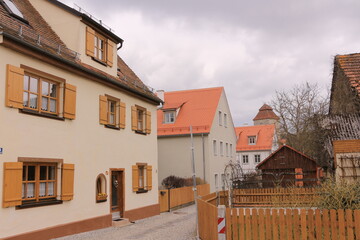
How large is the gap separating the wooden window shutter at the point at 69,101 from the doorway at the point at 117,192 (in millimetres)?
4029

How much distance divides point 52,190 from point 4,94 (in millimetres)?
3627

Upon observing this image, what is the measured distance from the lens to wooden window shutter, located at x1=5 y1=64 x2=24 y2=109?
36.7ft

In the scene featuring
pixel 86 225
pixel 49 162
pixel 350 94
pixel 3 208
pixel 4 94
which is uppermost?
pixel 350 94

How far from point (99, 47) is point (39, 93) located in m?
5.24

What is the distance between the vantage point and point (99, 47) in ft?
56.4

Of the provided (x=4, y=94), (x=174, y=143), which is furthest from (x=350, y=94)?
(x=174, y=143)

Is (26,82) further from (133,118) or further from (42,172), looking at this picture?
(133,118)

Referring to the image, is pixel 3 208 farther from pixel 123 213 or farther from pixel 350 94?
pixel 350 94

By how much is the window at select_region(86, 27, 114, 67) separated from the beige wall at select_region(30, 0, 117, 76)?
0.23 m

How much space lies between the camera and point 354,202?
397 inches

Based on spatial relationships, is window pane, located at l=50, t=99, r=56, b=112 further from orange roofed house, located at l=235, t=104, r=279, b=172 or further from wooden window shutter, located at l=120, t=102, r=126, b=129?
orange roofed house, located at l=235, t=104, r=279, b=172

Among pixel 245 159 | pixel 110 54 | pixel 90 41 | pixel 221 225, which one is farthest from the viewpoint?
pixel 245 159

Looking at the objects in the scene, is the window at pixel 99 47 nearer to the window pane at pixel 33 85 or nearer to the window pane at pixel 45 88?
the window pane at pixel 45 88

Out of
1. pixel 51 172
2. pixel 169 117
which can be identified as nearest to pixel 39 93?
pixel 51 172
